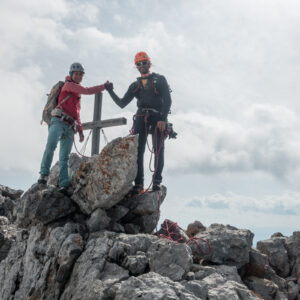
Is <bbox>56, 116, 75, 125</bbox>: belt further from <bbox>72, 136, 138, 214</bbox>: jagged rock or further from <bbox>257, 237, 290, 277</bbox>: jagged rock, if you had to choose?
<bbox>257, 237, 290, 277</bbox>: jagged rock

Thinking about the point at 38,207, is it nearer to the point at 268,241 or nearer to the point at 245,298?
the point at 245,298

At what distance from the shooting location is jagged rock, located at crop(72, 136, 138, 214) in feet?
38.5

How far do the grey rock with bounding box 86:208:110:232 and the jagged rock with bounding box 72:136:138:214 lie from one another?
219 mm

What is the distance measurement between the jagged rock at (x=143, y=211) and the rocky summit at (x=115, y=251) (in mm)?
34

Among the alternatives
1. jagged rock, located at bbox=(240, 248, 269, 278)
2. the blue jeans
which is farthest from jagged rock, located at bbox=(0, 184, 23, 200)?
jagged rock, located at bbox=(240, 248, 269, 278)

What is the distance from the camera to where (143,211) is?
12.7 metres

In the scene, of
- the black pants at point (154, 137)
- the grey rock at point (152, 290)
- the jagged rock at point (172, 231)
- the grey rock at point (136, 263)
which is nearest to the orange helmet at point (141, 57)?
the black pants at point (154, 137)

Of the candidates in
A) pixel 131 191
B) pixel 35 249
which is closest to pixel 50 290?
pixel 35 249

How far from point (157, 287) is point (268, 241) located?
1204 cm

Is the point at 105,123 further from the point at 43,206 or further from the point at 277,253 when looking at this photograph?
the point at 277,253

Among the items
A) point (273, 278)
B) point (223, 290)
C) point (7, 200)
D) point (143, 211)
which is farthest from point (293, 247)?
point (7, 200)

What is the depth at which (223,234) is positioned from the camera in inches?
515

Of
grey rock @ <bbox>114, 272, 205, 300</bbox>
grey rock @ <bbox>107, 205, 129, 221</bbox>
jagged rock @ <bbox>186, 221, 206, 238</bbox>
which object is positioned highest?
jagged rock @ <bbox>186, 221, 206, 238</bbox>

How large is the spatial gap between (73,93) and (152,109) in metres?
2.88
